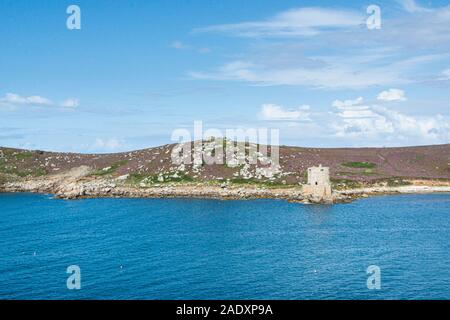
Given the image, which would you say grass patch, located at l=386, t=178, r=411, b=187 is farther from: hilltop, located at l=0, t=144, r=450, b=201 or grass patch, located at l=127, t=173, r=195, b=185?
grass patch, located at l=127, t=173, r=195, b=185

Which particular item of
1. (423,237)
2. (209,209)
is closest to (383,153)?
(209,209)

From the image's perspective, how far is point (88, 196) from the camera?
12238cm

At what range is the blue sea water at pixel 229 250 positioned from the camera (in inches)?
1773

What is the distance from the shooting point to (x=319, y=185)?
10425 centimetres

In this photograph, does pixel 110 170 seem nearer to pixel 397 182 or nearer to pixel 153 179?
pixel 153 179

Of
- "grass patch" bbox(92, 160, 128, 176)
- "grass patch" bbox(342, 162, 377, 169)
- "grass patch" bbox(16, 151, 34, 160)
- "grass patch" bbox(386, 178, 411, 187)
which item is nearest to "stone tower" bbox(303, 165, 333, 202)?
"grass patch" bbox(386, 178, 411, 187)

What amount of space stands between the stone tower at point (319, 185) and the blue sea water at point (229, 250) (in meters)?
5.47

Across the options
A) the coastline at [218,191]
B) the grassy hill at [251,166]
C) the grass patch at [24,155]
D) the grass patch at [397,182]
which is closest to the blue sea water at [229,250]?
the coastline at [218,191]

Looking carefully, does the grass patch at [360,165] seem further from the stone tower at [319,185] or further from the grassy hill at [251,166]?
the stone tower at [319,185]

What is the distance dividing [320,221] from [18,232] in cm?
5076

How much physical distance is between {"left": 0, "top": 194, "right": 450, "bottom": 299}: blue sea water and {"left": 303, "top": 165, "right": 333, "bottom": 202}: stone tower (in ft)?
18.0

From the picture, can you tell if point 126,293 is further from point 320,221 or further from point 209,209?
point 209,209

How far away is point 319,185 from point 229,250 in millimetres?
48332

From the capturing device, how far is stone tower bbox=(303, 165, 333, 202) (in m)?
103
